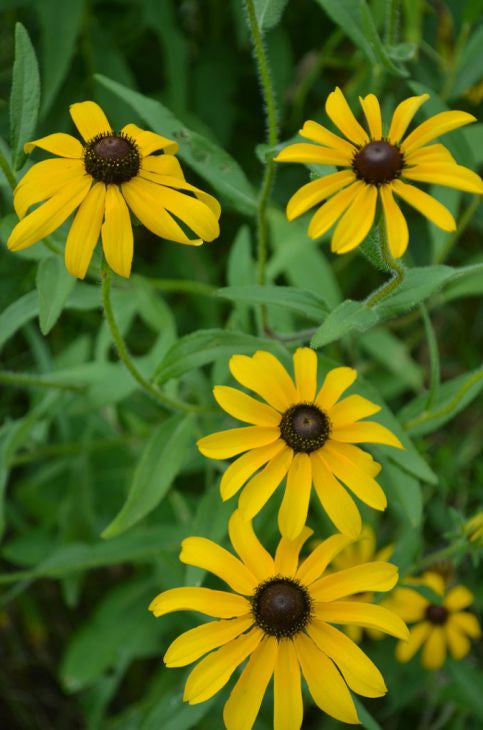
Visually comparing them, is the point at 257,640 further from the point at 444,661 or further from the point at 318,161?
the point at 444,661

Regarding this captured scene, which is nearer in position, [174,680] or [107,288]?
[107,288]

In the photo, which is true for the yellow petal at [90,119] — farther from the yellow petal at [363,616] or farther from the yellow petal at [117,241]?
the yellow petal at [363,616]

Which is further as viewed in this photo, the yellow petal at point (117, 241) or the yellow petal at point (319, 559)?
the yellow petal at point (319, 559)

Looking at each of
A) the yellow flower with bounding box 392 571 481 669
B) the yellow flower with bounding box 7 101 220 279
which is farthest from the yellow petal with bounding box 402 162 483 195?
the yellow flower with bounding box 392 571 481 669

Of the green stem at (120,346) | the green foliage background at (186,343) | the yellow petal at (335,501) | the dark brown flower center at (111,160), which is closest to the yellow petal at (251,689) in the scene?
the yellow petal at (335,501)

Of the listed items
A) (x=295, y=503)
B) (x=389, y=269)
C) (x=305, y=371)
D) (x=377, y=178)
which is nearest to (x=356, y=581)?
(x=295, y=503)

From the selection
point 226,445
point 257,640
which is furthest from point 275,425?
point 257,640

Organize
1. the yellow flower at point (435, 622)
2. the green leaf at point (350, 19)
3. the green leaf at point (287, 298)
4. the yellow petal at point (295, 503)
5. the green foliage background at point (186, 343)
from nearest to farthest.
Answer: the yellow petal at point (295, 503)
the green leaf at point (287, 298)
the green foliage background at point (186, 343)
the green leaf at point (350, 19)
the yellow flower at point (435, 622)

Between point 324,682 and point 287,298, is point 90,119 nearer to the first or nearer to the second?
point 287,298
